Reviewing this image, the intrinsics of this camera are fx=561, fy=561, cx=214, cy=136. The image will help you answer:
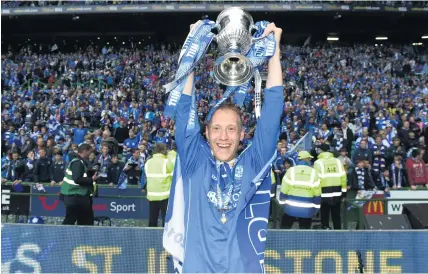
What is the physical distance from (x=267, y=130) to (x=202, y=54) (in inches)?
24.2

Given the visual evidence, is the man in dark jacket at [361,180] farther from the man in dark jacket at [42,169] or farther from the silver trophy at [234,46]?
the silver trophy at [234,46]

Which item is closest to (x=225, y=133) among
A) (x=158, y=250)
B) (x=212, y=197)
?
(x=212, y=197)

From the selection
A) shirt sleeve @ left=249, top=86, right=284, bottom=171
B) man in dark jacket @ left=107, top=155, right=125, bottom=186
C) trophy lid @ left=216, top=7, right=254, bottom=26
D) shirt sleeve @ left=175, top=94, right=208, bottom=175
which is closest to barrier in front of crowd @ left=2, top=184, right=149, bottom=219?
man in dark jacket @ left=107, top=155, right=125, bottom=186

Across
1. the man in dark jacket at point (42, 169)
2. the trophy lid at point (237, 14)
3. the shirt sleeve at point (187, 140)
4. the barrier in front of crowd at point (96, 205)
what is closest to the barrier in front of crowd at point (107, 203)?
the barrier in front of crowd at point (96, 205)

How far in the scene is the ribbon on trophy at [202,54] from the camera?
2.92 metres

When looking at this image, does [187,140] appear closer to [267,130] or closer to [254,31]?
[267,130]

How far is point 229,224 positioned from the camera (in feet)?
8.80

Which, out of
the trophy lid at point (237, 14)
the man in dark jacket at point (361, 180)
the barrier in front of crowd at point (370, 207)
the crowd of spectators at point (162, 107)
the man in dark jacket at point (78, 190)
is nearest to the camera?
the trophy lid at point (237, 14)

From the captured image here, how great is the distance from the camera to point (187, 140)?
2.82 m

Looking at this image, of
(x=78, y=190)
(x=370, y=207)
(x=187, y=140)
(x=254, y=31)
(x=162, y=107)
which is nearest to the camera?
(x=187, y=140)

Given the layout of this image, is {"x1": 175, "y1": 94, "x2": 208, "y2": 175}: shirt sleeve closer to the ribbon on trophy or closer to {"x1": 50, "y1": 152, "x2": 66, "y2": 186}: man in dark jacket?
the ribbon on trophy

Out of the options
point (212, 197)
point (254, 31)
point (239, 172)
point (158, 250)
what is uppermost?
→ point (254, 31)

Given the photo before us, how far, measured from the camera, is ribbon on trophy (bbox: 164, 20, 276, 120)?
9.58ft

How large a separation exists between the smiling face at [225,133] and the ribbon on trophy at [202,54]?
0.07 m
